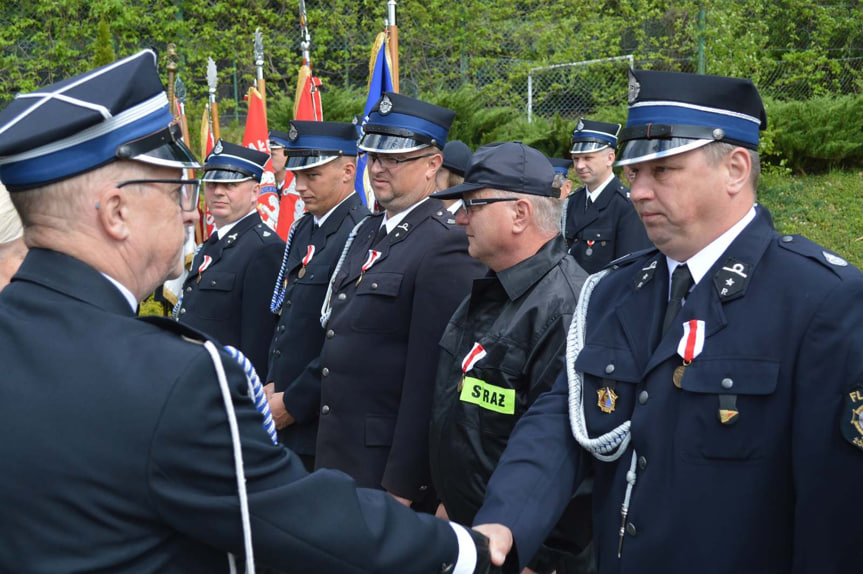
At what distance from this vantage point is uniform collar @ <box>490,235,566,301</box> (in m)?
3.43

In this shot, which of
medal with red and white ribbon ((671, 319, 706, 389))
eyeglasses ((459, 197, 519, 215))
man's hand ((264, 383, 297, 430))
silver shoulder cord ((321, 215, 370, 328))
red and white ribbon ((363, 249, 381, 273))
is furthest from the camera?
man's hand ((264, 383, 297, 430))

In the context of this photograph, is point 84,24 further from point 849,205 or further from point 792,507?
point 792,507

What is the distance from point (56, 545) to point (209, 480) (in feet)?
0.98

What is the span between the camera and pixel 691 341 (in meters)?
2.31

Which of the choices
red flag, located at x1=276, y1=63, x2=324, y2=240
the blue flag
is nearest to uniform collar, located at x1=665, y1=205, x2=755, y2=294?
the blue flag

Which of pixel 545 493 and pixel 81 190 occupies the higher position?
pixel 81 190

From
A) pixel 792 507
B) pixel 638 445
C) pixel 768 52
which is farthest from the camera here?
pixel 768 52

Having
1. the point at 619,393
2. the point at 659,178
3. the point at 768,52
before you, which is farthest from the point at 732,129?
the point at 768,52

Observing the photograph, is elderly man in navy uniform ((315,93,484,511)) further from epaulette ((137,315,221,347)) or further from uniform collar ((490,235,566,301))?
epaulette ((137,315,221,347))

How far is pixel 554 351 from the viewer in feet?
10.6

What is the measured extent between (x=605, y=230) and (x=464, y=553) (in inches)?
224

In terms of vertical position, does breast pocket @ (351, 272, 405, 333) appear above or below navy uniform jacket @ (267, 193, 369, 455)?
above

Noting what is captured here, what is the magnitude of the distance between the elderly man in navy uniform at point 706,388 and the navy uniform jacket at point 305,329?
2.07 meters

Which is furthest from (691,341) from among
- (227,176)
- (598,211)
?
(598,211)
